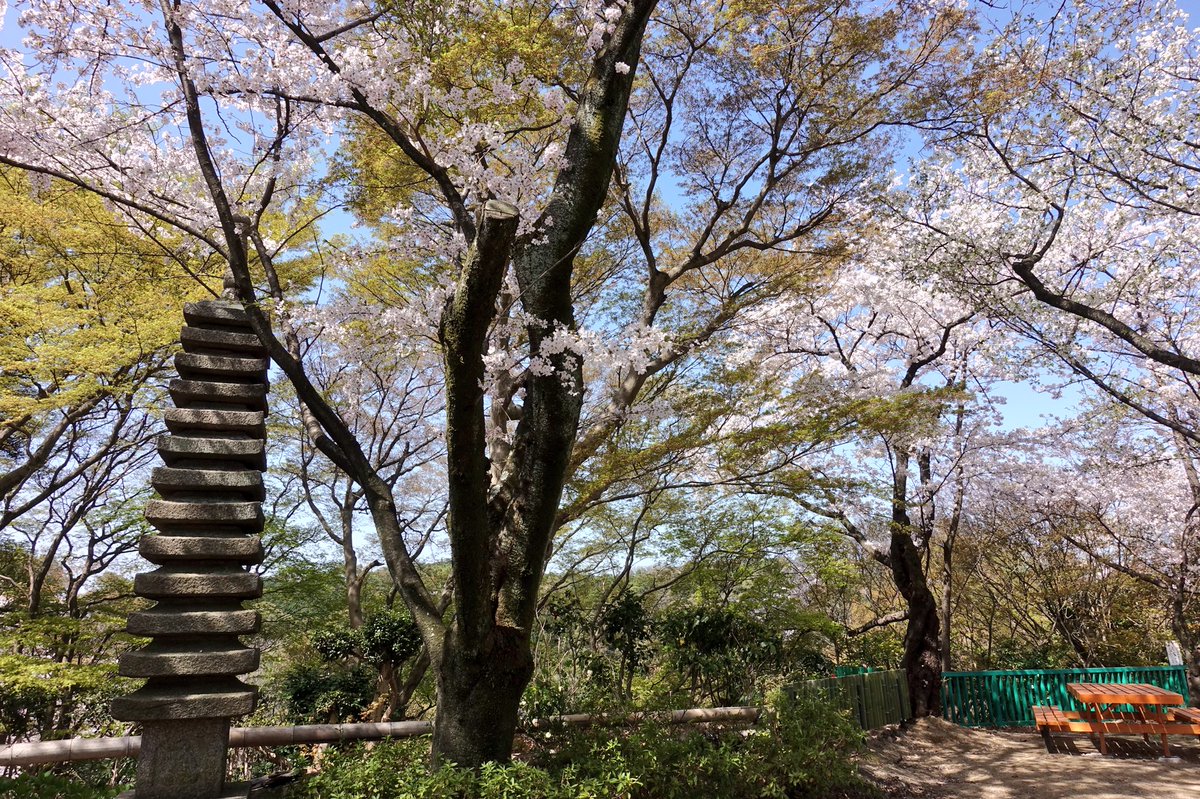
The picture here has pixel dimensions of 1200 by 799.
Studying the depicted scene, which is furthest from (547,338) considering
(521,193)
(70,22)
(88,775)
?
(88,775)

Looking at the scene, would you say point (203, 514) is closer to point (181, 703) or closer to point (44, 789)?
point (181, 703)

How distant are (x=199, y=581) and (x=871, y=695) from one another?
821 centimetres

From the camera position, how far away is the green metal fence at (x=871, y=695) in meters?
7.43

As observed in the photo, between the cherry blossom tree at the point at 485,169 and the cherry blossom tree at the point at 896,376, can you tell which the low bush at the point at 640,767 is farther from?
the cherry blossom tree at the point at 896,376

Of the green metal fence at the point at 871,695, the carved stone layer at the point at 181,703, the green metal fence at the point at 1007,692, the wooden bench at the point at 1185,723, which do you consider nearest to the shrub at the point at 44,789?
the carved stone layer at the point at 181,703

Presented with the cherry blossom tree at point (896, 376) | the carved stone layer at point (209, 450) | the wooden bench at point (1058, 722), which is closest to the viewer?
the carved stone layer at point (209, 450)

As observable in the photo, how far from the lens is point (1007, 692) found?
384 inches

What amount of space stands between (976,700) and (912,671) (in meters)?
1.15

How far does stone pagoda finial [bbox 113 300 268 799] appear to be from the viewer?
8.94 feet

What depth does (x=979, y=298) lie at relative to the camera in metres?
7.26

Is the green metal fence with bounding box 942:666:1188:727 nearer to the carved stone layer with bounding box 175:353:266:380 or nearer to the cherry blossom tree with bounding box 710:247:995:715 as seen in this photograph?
the cherry blossom tree with bounding box 710:247:995:715

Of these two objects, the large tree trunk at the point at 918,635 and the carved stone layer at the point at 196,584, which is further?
the large tree trunk at the point at 918,635

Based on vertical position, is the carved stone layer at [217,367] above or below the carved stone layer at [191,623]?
above

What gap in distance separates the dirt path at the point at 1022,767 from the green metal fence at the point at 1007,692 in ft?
2.47
